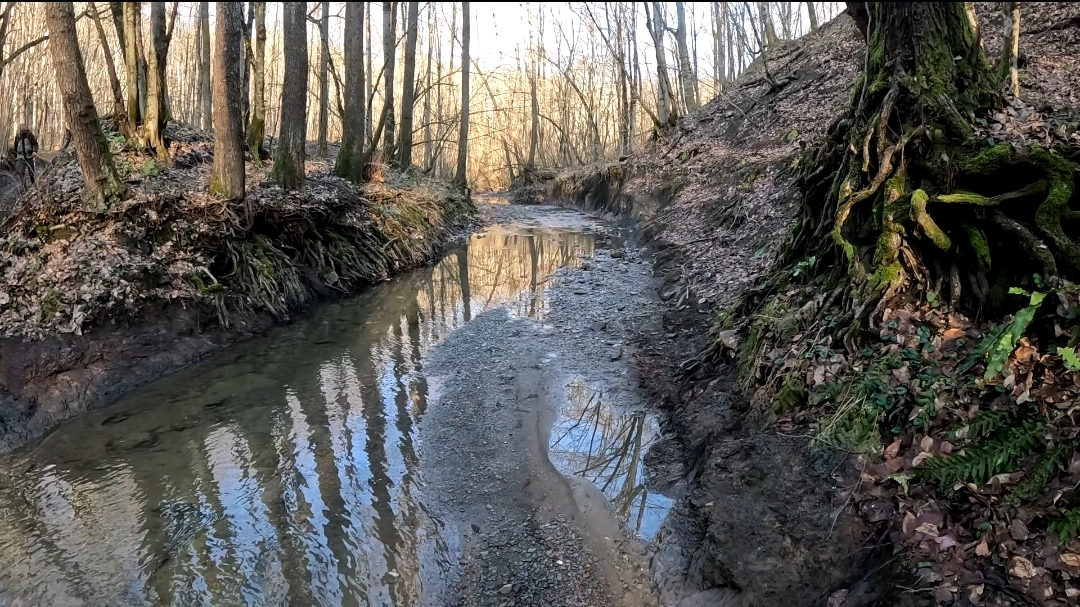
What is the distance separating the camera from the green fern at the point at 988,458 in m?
2.92

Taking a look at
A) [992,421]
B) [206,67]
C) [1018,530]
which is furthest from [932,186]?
[206,67]

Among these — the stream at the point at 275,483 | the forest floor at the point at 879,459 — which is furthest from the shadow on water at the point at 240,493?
the forest floor at the point at 879,459

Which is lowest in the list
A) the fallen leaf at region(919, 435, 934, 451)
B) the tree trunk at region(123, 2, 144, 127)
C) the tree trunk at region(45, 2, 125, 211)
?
the fallen leaf at region(919, 435, 934, 451)

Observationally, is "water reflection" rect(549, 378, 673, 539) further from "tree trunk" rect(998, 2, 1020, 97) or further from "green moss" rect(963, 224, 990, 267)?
"tree trunk" rect(998, 2, 1020, 97)

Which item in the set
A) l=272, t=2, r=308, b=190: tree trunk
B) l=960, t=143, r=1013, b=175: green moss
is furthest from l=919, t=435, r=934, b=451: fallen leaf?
l=272, t=2, r=308, b=190: tree trunk

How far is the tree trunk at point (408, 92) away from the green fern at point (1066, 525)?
16.9 meters

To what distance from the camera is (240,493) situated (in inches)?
185

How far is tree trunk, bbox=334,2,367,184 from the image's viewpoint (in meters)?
14.1

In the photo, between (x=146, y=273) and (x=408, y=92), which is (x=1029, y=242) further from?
(x=408, y=92)

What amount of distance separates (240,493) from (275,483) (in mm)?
250

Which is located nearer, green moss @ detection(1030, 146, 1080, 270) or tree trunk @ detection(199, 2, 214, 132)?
green moss @ detection(1030, 146, 1080, 270)

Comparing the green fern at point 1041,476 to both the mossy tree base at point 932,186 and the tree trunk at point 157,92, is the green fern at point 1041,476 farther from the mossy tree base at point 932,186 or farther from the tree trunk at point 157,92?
the tree trunk at point 157,92

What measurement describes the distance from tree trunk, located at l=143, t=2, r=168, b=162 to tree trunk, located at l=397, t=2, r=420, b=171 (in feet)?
21.3

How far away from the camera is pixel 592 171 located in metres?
25.2
